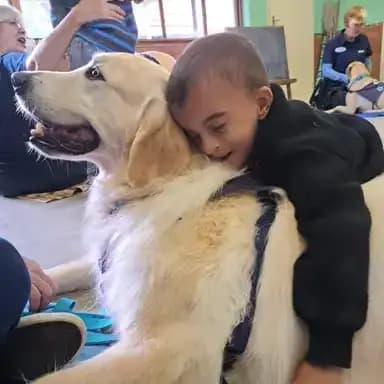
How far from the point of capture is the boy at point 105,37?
1.67 m

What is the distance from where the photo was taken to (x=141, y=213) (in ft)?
2.66

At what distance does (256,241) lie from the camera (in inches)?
29.3

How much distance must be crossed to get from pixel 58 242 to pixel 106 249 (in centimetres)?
93

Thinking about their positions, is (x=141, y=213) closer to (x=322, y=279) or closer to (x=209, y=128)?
(x=209, y=128)

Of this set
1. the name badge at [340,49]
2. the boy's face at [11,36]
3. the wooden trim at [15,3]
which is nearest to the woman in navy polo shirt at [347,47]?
the name badge at [340,49]

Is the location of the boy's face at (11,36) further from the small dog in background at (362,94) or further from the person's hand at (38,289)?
the small dog in background at (362,94)

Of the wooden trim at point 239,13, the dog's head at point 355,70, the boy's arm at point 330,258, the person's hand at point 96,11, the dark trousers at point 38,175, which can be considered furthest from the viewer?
the wooden trim at point 239,13

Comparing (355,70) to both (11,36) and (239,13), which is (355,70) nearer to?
(239,13)

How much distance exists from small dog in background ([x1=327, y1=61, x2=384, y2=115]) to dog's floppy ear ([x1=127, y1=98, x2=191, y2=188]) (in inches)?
134

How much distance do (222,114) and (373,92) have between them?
390cm

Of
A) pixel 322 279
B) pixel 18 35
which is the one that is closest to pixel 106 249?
pixel 322 279

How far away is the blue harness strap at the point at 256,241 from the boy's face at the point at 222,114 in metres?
0.06

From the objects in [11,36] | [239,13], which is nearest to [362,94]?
[239,13]

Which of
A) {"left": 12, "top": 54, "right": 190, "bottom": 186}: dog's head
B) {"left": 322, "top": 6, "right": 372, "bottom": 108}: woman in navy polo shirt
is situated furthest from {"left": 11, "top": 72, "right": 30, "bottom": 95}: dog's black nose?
{"left": 322, "top": 6, "right": 372, "bottom": 108}: woman in navy polo shirt
